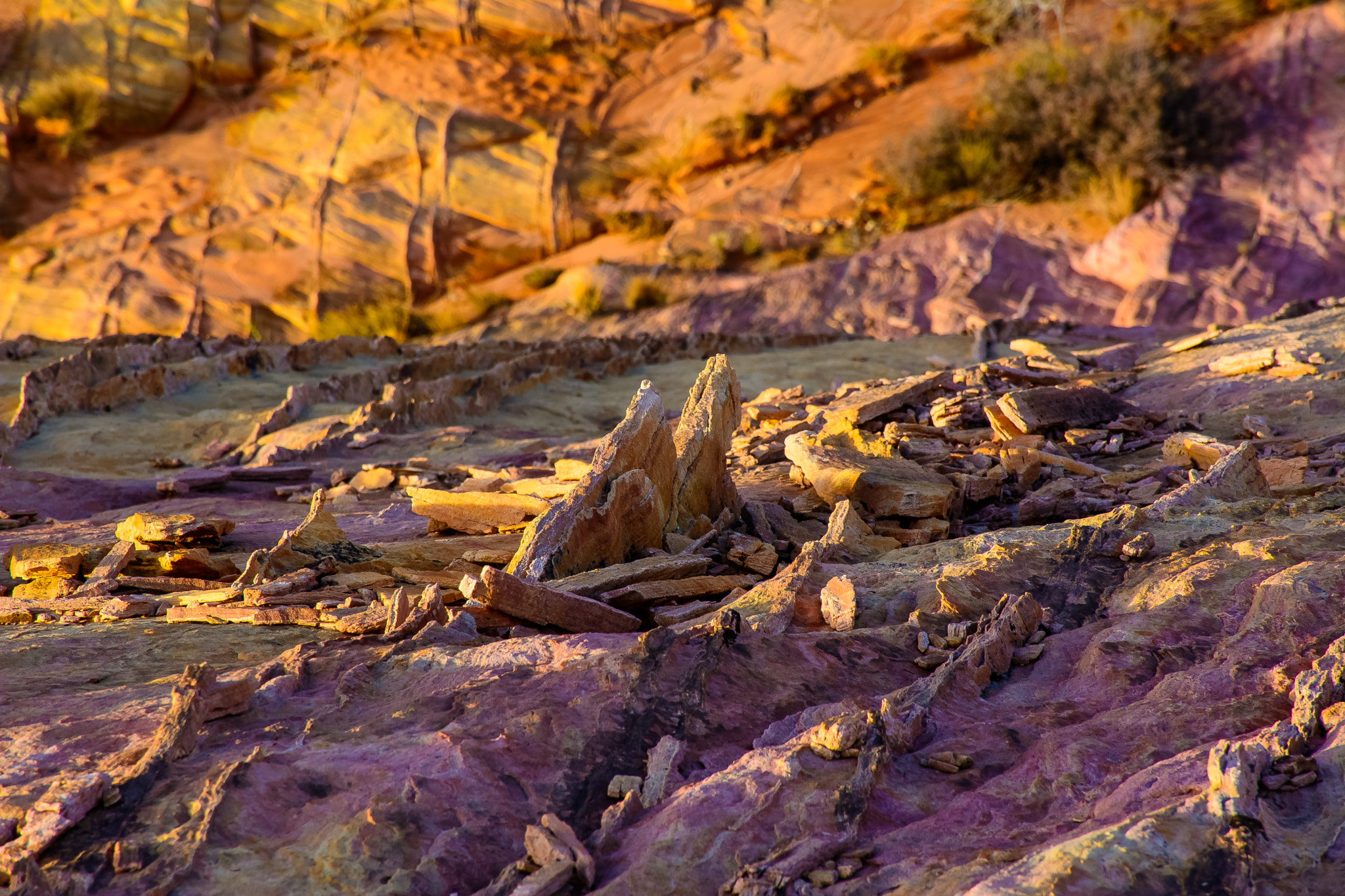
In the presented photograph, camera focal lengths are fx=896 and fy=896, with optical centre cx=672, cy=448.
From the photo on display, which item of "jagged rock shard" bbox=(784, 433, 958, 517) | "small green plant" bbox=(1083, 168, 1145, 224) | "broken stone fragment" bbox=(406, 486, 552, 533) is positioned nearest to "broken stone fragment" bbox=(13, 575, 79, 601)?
"broken stone fragment" bbox=(406, 486, 552, 533)

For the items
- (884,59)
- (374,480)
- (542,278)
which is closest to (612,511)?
(374,480)

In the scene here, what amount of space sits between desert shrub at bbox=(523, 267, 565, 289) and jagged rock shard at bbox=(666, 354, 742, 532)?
13.7 m

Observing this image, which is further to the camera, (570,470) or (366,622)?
(570,470)

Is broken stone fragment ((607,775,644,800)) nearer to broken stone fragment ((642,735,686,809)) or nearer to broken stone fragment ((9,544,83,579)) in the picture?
broken stone fragment ((642,735,686,809))

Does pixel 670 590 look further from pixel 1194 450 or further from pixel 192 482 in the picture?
pixel 192 482

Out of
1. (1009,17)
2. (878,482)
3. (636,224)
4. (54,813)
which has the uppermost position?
(1009,17)

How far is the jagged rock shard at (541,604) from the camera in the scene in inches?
98.1

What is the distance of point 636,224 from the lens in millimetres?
18000

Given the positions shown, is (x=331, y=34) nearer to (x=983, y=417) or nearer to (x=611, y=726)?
(x=983, y=417)

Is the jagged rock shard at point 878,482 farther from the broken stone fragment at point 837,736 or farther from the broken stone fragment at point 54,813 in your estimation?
the broken stone fragment at point 54,813

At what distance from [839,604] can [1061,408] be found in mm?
2807

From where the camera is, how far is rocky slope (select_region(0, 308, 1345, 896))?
1.51 meters

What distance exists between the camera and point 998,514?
3.84 m

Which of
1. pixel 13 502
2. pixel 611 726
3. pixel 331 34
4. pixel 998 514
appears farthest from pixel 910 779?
pixel 331 34
